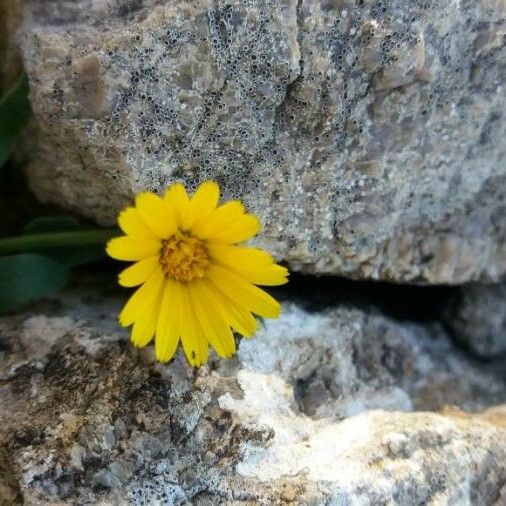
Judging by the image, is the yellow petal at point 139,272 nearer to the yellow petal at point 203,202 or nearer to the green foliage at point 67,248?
the yellow petal at point 203,202

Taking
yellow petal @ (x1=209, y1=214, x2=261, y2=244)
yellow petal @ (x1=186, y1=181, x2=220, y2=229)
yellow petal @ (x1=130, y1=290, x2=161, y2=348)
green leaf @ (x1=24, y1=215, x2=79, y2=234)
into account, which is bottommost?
yellow petal @ (x1=130, y1=290, x2=161, y2=348)

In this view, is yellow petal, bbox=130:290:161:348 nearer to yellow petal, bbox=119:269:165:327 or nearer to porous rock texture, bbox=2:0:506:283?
yellow petal, bbox=119:269:165:327

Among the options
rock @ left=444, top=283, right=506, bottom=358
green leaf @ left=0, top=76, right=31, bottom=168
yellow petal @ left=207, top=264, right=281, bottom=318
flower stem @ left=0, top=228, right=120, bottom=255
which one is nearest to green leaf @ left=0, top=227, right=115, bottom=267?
flower stem @ left=0, top=228, right=120, bottom=255

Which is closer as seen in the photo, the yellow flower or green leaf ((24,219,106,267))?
the yellow flower

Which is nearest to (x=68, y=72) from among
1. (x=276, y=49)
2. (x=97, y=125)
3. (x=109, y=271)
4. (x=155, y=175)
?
(x=97, y=125)

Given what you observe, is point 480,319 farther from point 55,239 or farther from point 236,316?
point 55,239

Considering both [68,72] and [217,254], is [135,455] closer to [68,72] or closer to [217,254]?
[217,254]
